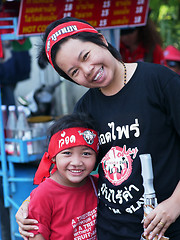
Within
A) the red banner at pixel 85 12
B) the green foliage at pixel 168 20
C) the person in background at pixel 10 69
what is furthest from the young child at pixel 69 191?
the green foliage at pixel 168 20

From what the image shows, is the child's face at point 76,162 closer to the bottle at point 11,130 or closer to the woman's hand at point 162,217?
the woman's hand at point 162,217

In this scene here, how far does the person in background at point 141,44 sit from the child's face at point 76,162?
2502mm

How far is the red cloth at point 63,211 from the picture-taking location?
176 cm

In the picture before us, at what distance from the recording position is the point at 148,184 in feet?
4.66

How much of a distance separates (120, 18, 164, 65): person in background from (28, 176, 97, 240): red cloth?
254cm

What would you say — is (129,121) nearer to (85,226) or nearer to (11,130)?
(85,226)

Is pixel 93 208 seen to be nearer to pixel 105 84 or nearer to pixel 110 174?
pixel 110 174

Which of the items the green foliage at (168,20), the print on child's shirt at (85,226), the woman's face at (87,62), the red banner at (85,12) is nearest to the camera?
the woman's face at (87,62)

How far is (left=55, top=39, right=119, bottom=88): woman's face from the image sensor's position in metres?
1.50

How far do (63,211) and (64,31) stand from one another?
32.6 inches

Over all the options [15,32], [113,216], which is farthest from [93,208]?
[15,32]

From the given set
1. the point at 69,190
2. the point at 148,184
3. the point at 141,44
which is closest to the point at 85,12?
the point at 141,44

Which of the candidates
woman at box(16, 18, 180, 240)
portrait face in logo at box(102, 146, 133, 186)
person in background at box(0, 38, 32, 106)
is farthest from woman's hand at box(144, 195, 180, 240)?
person in background at box(0, 38, 32, 106)

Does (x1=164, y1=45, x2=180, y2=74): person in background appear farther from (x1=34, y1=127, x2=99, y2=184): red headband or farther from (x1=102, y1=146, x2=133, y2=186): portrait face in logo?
(x1=102, y1=146, x2=133, y2=186): portrait face in logo
